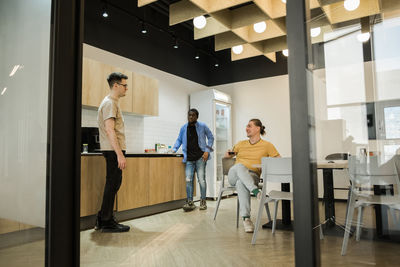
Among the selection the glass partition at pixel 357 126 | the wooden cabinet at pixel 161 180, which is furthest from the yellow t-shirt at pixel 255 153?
the glass partition at pixel 357 126

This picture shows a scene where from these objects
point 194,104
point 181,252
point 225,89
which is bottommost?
point 181,252

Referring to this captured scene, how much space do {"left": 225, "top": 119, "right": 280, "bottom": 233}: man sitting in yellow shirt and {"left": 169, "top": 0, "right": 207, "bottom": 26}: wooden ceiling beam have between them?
175cm

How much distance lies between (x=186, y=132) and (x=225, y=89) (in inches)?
92.5

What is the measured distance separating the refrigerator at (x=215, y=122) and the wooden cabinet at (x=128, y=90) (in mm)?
1392

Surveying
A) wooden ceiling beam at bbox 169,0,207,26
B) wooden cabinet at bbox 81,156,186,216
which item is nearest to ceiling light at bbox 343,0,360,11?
wooden cabinet at bbox 81,156,186,216

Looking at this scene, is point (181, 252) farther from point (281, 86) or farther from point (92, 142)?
point (281, 86)

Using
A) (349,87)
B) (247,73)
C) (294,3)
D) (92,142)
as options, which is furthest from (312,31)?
(247,73)

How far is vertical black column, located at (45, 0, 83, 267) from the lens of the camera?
5.24 feet

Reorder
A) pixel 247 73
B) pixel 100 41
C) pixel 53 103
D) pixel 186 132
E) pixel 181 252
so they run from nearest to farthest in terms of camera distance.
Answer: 1. pixel 53 103
2. pixel 181 252
3. pixel 100 41
4. pixel 186 132
5. pixel 247 73

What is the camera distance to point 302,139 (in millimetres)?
1195

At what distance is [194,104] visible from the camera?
658cm

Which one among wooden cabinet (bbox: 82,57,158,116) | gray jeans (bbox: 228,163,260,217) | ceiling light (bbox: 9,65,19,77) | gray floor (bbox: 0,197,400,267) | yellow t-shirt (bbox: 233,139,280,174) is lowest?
gray floor (bbox: 0,197,400,267)

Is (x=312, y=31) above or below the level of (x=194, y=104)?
below

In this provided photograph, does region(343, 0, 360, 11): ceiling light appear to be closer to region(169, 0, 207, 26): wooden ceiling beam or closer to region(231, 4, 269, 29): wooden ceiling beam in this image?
region(169, 0, 207, 26): wooden ceiling beam
